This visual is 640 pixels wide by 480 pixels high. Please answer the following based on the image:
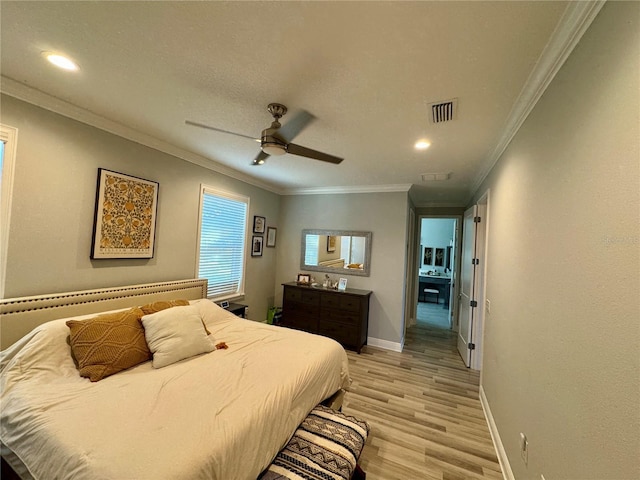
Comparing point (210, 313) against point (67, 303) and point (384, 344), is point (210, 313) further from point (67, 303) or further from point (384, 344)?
point (384, 344)

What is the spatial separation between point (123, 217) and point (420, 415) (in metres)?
3.50

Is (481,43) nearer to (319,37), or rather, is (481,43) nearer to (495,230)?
(319,37)

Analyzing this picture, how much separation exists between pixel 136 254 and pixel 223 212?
4.44 feet

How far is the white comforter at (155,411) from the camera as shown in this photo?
1.04 metres

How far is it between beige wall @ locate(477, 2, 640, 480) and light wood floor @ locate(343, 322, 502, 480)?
17.2 inches

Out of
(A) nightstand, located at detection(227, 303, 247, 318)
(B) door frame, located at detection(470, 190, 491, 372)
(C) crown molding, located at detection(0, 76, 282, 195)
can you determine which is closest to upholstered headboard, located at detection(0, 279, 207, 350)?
(A) nightstand, located at detection(227, 303, 247, 318)

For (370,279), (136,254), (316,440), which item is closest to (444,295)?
(370,279)

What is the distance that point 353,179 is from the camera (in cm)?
385

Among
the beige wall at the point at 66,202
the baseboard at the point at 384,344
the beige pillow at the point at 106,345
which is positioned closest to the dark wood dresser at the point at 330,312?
the baseboard at the point at 384,344

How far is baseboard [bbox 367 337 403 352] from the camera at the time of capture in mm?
4000

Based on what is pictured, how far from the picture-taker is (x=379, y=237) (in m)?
4.15

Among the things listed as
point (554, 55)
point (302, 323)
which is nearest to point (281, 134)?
point (554, 55)

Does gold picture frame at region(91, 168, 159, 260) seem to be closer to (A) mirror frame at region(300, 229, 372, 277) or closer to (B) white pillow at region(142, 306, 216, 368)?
(B) white pillow at region(142, 306, 216, 368)

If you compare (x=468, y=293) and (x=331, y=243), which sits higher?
(x=331, y=243)
